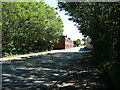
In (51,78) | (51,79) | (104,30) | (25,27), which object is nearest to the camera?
(51,79)

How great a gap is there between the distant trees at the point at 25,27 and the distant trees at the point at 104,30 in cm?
1400

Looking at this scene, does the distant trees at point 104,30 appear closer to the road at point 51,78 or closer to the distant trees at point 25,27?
the road at point 51,78

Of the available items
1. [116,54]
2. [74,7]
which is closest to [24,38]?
[74,7]

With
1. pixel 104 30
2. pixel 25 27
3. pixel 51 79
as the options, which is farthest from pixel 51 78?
pixel 25 27

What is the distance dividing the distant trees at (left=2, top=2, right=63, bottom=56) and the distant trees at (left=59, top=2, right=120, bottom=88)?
14.0 meters

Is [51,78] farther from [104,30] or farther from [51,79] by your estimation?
[104,30]

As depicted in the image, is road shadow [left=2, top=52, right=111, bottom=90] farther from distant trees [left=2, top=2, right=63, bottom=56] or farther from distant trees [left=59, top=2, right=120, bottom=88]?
distant trees [left=2, top=2, right=63, bottom=56]

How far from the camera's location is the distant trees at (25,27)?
90.7 ft

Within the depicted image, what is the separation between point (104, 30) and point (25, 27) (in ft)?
84.1

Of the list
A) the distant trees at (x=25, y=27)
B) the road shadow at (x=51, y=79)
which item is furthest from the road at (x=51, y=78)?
the distant trees at (x=25, y=27)

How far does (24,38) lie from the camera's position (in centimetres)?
3400

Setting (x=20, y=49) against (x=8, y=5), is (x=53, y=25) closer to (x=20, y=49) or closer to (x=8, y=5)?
(x=20, y=49)

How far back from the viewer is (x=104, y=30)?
30.7 feet

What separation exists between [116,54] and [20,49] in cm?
→ 3089
